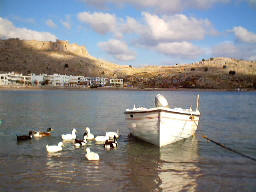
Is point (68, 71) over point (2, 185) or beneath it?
over

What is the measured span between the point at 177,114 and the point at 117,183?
22.1 ft

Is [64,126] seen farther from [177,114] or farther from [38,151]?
[177,114]

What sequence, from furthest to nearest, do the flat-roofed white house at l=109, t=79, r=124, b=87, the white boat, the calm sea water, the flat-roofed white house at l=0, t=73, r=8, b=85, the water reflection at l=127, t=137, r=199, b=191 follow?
the flat-roofed white house at l=109, t=79, r=124, b=87
the flat-roofed white house at l=0, t=73, r=8, b=85
the white boat
the water reflection at l=127, t=137, r=199, b=191
the calm sea water

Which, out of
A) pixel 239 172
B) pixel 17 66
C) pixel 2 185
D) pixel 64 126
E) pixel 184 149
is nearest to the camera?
pixel 2 185

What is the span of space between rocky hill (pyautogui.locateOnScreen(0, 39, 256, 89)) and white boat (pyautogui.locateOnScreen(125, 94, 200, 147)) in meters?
119

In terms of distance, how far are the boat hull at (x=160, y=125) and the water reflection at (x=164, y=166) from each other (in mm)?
422

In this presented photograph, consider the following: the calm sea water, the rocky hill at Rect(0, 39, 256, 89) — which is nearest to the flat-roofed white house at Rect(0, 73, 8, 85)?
the rocky hill at Rect(0, 39, 256, 89)

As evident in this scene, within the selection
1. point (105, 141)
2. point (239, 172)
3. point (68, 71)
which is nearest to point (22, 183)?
point (105, 141)

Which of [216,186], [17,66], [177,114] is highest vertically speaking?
[17,66]

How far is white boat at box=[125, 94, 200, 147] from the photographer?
15562 mm

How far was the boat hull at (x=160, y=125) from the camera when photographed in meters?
15.6

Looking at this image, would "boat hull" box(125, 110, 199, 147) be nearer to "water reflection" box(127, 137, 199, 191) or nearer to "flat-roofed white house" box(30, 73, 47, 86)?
"water reflection" box(127, 137, 199, 191)

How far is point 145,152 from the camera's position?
49.5ft

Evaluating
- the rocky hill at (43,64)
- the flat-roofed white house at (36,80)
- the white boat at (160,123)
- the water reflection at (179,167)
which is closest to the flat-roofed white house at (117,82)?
the rocky hill at (43,64)
